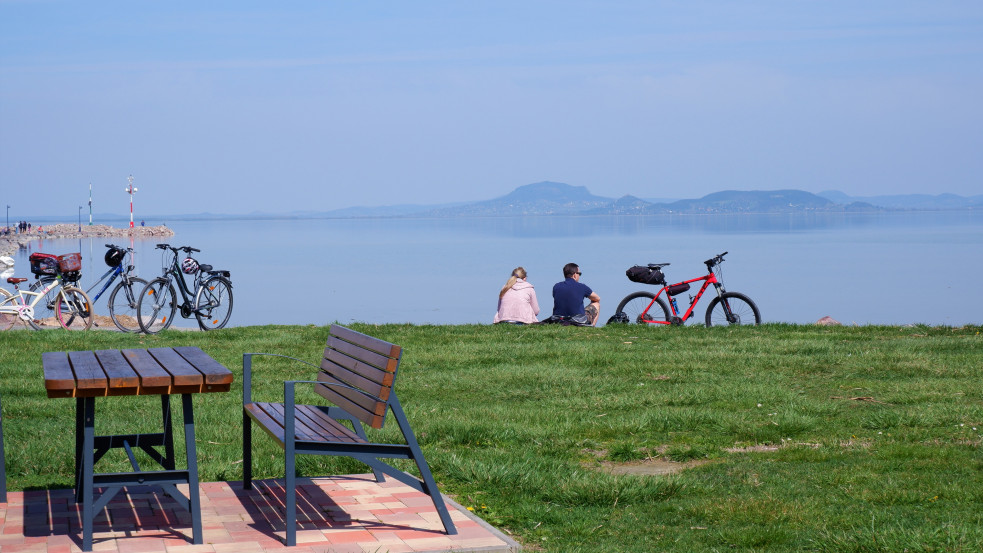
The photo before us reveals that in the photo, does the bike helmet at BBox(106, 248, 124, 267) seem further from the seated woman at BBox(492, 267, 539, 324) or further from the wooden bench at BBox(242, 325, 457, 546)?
the wooden bench at BBox(242, 325, 457, 546)

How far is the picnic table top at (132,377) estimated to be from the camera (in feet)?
14.0

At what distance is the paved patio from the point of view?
4398 mm

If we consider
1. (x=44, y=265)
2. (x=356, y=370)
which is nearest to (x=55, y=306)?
(x=44, y=265)

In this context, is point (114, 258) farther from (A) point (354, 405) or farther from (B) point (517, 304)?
(A) point (354, 405)

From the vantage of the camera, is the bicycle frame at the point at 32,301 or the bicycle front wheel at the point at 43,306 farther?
the bicycle front wheel at the point at 43,306

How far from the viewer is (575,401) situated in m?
8.41

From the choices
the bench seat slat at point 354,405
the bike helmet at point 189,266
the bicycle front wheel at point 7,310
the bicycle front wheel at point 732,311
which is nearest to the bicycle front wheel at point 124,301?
the bike helmet at point 189,266

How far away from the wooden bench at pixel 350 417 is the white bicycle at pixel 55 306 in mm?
10267

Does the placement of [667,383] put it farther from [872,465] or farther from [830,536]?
[830,536]

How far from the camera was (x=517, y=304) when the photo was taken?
48.4 ft

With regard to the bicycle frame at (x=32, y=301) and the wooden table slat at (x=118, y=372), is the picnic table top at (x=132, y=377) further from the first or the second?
the bicycle frame at (x=32, y=301)

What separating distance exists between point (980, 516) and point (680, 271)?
43.5 metres

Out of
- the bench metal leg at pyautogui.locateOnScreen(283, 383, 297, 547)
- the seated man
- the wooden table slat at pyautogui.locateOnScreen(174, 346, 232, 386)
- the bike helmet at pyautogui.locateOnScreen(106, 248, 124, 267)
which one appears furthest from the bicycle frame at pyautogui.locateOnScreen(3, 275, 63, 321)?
the bench metal leg at pyautogui.locateOnScreen(283, 383, 297, 547)

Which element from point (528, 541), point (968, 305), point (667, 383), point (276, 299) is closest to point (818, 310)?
point (968, 305)
